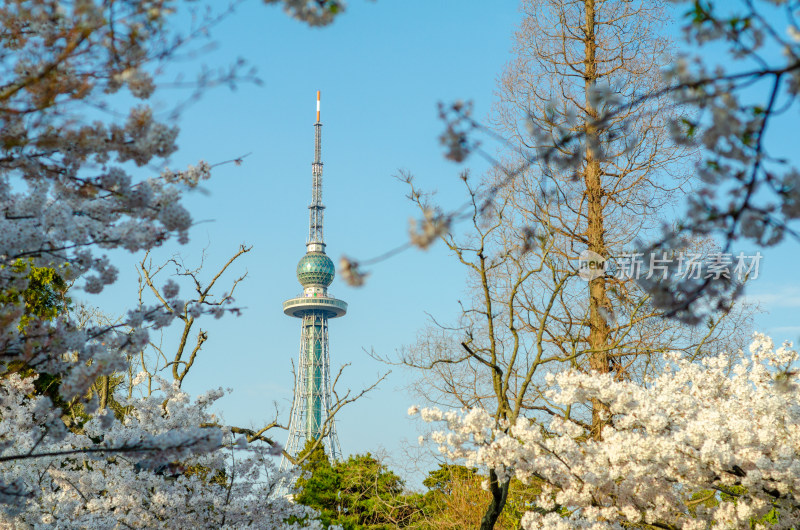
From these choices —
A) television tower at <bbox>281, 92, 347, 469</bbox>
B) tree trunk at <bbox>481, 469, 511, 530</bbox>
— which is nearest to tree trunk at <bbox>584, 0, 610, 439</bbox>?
tree trunk at <bbox>481, 469, 511, 530</bbox>

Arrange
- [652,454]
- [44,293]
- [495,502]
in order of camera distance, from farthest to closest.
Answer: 1. [44,293]
2. [495,502]
3. [652,454]

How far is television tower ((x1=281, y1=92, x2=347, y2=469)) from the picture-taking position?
247ft

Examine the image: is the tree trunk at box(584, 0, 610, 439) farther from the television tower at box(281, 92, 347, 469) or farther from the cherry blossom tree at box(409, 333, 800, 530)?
the television tower at box(281, 92, 347, 469)

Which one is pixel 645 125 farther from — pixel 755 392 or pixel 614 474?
pixel 614 474

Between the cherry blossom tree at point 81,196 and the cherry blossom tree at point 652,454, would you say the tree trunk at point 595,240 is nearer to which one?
the cherry blossom tree at point 652,454

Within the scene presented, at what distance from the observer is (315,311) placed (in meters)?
79.2

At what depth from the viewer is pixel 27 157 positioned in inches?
129

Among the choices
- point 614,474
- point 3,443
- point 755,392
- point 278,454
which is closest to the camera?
point 3,443

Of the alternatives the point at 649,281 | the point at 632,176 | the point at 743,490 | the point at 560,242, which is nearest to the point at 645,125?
the point at 632,176

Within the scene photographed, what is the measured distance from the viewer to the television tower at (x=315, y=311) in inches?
2965

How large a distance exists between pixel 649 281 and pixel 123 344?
2.77 m

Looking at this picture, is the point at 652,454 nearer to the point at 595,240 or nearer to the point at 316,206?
the point at 595,240

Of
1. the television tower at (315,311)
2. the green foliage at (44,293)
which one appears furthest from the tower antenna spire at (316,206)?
the green foliage at (44,293)

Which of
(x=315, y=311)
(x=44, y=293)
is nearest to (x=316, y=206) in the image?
(x=315, y=311)
